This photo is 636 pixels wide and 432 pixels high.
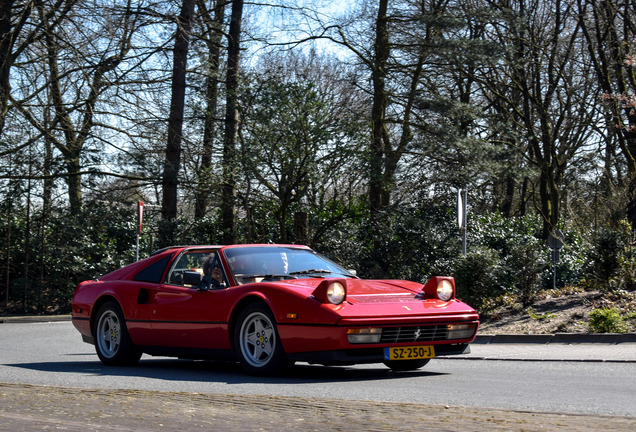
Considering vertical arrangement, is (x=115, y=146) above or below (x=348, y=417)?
above

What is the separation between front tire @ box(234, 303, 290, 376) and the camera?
8484 mm

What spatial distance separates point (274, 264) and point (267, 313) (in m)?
1.04

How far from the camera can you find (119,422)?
5.61 meters

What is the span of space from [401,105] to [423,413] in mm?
21453

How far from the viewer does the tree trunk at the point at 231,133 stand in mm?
23641

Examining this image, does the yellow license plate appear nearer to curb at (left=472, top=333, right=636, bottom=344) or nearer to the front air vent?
the front air vent

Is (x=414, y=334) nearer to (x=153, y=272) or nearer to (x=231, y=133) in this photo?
(x=153, y=272)

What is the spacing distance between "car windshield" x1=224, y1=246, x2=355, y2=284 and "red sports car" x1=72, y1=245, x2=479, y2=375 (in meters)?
0.01

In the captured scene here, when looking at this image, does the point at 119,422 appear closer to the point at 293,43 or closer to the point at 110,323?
the point at 110,323

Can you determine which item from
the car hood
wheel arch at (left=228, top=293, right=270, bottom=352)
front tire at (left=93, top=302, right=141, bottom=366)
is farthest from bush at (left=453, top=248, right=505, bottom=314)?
wheel arch at (left=228, top=293, right=270, bottom=352)

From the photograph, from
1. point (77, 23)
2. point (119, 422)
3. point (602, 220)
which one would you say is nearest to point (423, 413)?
point (119, 422)

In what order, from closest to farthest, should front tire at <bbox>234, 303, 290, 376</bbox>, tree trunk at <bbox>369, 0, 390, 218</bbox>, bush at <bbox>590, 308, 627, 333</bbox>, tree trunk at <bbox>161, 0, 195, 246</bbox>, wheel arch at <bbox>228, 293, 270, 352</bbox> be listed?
front tire at <bbox>234, 303, 290, 376</bbox> < wheel arch at <bbox>228, 293, 270, 352</bbox> < bush at <bbox>590, 308, 627, 333</bbox> < tree trunk at <bbox>369, 0, 390, 218</bbox> < tree trunk at <bbox>161, 0, 195, 246</bbox>

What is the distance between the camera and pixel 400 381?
840 cm

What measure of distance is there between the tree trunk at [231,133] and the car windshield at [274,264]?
13.7 m
